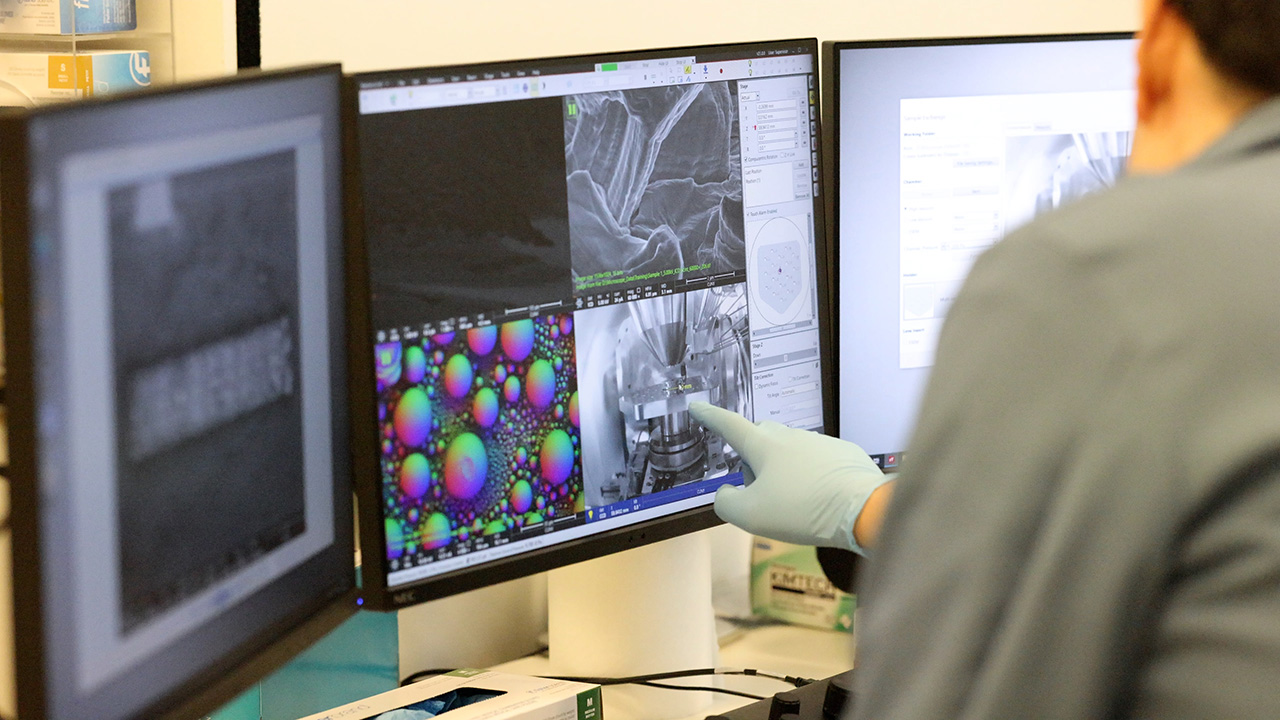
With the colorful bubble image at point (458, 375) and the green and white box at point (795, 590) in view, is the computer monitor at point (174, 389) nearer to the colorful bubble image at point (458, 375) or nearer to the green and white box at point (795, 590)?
the colorful bubble image at point (458, 375)

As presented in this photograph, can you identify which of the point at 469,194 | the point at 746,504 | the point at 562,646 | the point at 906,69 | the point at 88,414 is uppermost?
the point at 906,69

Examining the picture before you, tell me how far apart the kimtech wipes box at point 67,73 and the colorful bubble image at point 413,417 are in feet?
5.21

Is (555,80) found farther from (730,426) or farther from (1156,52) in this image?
(1156,52)

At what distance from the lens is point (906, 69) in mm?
1163

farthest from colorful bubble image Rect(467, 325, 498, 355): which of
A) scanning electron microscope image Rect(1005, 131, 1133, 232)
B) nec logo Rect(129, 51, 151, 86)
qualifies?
nec logo Rect(129, 51, 151, 86)

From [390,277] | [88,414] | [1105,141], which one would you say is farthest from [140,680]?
[1105,141]

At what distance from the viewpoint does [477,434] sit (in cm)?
89

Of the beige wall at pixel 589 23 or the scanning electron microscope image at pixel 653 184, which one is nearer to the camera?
the scanning electron microscope image at pixel 653 184

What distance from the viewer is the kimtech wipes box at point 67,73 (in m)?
2.20

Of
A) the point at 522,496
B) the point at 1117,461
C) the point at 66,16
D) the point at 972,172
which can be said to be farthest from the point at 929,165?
the point at 66,16

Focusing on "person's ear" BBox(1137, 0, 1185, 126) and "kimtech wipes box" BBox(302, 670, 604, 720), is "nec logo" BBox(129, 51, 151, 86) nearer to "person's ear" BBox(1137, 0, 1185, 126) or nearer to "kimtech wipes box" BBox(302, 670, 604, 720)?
"kimtech wipes box" BBox(302, 670, 604, 720)

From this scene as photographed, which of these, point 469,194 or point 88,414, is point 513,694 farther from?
point 88,414

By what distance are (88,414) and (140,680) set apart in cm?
16

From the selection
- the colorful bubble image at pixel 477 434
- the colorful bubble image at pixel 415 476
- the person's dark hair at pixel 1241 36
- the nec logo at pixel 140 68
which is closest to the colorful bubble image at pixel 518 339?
the colorful bubble image at pixel 477 434
